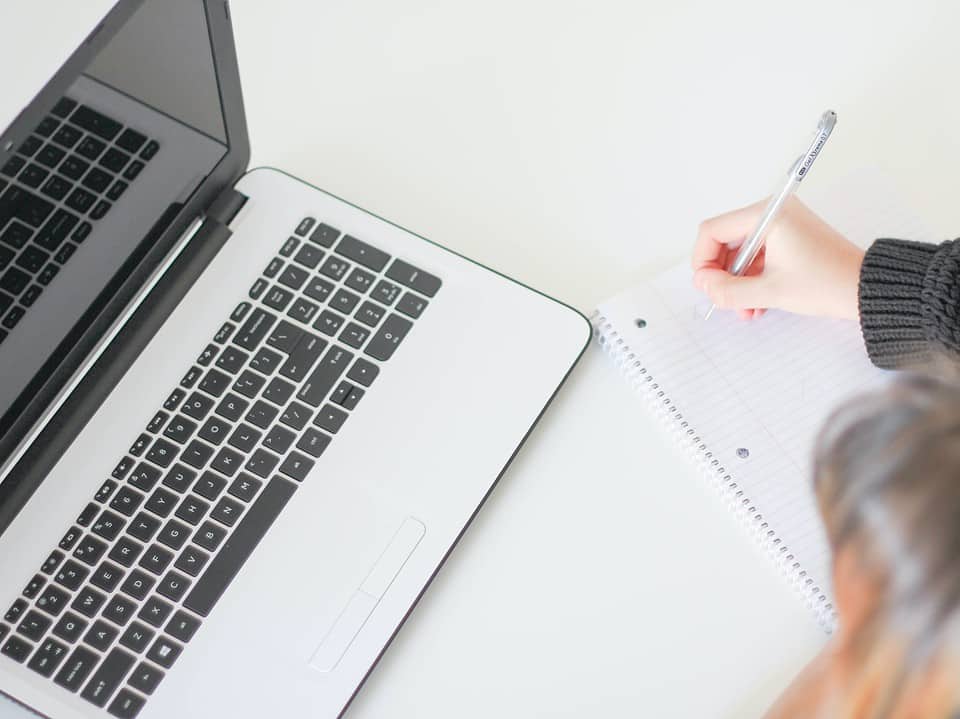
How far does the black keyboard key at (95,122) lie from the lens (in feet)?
1.88

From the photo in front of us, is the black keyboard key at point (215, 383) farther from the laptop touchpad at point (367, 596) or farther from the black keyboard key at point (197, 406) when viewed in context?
the laptop touchpad at point (367, 596)

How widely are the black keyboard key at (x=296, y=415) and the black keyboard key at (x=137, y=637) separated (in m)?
0.16

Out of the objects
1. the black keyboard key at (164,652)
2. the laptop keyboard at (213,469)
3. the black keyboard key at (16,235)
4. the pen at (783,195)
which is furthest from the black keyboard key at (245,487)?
the pen at (783,195)

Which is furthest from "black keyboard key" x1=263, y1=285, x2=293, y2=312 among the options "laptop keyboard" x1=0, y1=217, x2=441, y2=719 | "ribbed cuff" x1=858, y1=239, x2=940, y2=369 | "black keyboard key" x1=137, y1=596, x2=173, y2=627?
"ribbed cuff" x1=858, y1=239, x2=940, y2=369

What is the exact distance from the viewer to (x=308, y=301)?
729 mm

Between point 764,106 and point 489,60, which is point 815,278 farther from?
point 489,60

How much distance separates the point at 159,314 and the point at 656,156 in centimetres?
43

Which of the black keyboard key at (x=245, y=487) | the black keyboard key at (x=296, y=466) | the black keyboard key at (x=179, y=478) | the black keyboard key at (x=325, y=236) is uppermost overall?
the black keyboard key at (x=325, y=236)

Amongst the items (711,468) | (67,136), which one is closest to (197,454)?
(67,136)

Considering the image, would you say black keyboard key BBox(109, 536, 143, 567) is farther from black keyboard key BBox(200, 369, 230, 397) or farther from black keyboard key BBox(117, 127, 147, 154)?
black keyboard key BBox(117, 127, 147, 154)

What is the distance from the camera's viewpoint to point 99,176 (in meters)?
0.64

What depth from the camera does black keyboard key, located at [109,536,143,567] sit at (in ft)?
2.09

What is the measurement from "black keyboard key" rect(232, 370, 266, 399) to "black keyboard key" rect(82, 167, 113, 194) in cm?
16

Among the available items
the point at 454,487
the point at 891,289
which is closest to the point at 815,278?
the point at 891,289
